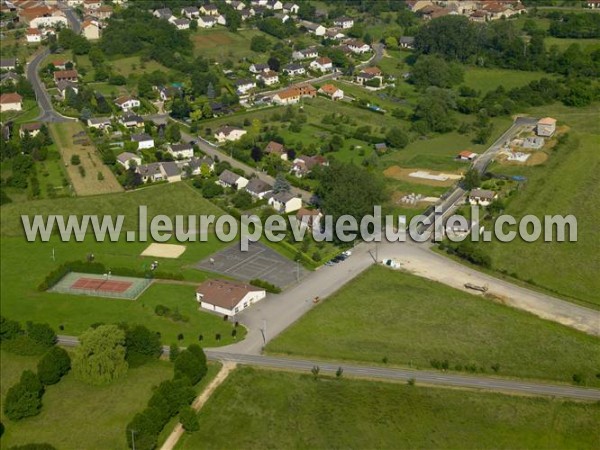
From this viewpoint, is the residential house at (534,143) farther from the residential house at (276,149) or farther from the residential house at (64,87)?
the residential house at (64,87)

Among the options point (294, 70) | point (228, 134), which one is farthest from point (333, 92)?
point (228, 134)

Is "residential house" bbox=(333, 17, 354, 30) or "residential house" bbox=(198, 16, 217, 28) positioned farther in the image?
"residential house" bbox=(333, 17, 354, 30)

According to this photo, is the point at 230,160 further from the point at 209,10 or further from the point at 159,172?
the point at 209,10

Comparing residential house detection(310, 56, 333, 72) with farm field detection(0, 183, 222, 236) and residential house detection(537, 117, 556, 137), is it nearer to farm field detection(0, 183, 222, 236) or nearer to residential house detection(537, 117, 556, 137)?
residential house detection(537, 117, 556, 137)

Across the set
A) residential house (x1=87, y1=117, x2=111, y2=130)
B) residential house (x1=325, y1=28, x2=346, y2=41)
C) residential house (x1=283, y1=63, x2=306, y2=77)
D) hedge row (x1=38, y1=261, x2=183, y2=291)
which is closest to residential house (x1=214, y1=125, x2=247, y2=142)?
residential house (x1=87, y1=117, x2=111, y2=130)

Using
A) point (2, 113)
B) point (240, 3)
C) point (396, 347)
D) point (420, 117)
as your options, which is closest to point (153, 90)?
point (2, 113)
